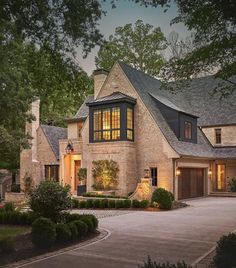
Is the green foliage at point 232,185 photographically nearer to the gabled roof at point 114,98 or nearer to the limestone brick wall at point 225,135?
the limestone brick wall at point 225,135

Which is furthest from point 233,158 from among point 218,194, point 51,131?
point 51,131

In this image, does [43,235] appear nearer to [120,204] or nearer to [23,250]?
[23,250]

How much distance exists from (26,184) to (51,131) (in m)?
5.76

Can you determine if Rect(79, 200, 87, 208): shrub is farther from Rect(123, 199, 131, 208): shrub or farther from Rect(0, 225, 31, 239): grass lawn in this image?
Rect(0, 225, 31, 239): grass lawn

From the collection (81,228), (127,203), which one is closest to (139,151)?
(127,203)

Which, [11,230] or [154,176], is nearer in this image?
[11,230]

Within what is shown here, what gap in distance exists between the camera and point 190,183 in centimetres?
3058

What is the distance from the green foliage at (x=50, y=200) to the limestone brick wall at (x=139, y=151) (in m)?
13.3

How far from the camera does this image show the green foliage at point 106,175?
2839 centimetres

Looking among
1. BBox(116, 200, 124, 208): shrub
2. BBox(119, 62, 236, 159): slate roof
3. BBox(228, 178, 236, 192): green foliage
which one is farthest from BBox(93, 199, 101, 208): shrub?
BBox(228, 178, 236, 192): green foliage

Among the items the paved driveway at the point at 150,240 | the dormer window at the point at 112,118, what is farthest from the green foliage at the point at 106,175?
the paved driveway at the point at 150,240

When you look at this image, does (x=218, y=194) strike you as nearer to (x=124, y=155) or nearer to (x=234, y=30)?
(x=124, y=155)

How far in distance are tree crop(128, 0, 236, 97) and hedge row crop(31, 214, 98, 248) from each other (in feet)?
20.7

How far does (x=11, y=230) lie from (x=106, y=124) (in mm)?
15749
